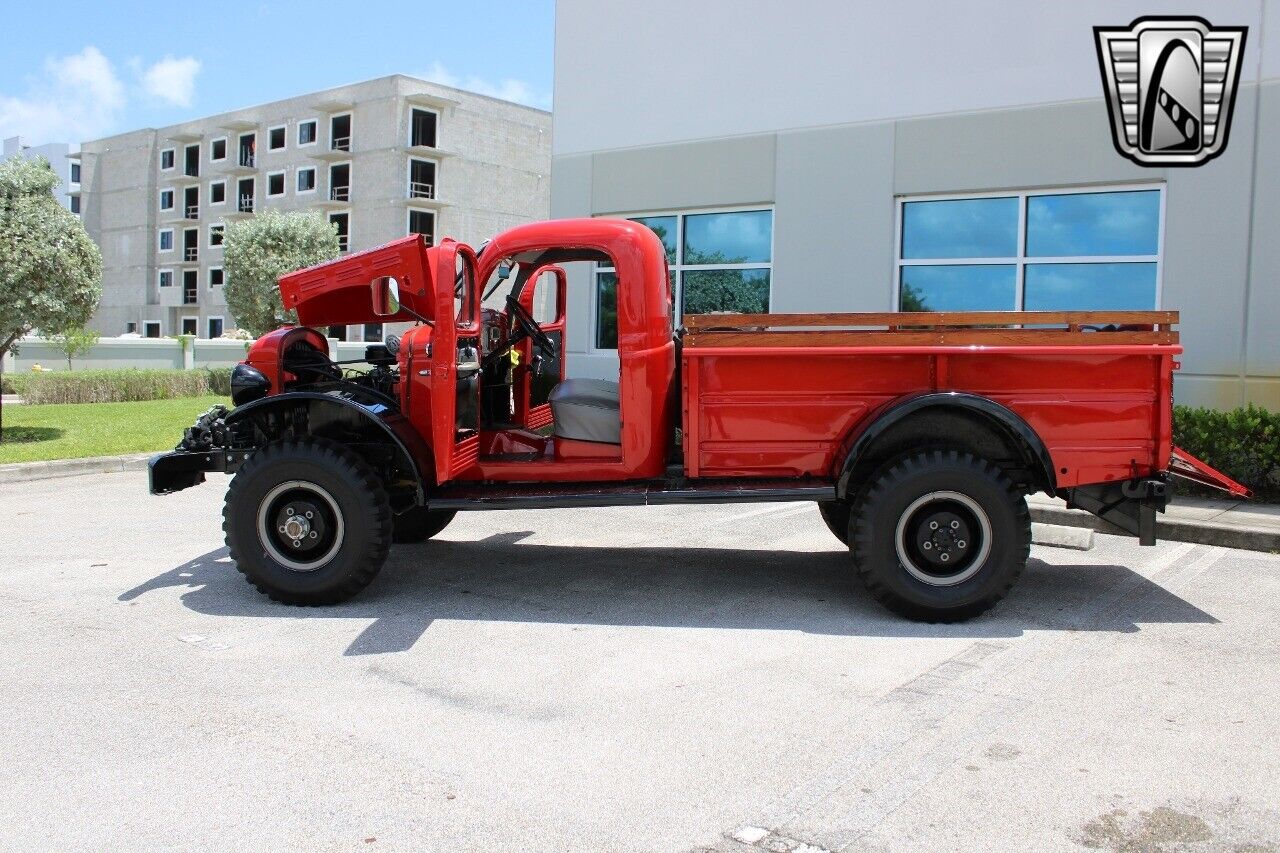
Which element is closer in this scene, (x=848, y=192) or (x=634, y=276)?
(x=634, y=276)

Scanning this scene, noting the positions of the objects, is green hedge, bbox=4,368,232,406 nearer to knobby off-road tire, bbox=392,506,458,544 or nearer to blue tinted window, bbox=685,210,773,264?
blue tinted window, bbox=685,210,773,264

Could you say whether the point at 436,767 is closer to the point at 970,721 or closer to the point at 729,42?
the point at 970,721

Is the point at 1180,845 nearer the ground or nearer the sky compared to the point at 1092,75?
nearer the ground

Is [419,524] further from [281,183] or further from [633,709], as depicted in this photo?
[281,183]

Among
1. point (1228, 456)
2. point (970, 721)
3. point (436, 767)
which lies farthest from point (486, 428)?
point (1228, 456)

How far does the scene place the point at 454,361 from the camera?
581cm

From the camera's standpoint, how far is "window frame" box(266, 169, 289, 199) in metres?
60.1

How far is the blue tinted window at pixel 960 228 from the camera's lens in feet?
36.9

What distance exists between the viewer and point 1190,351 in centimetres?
1010

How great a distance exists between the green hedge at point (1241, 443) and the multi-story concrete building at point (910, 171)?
2.51 ft

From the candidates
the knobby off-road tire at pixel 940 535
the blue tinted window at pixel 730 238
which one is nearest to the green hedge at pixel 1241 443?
the knobby off-road tire at pixel 940 535

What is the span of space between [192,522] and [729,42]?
8393 mm

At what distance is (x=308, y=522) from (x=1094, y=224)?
8.51 metres

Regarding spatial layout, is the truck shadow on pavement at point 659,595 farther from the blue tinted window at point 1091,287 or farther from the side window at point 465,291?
the blue tinted window at point 1091,287
